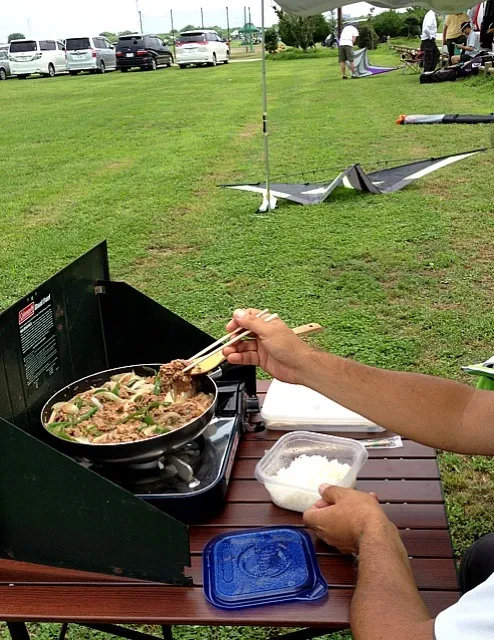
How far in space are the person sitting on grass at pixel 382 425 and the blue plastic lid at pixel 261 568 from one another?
0.19 feet

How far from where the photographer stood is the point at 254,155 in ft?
30.0

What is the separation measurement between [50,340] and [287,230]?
427 centimetres

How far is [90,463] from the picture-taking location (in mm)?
1472

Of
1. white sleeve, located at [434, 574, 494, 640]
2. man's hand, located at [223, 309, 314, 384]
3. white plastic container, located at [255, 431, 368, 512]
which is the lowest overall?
white plastic container, located at [255, 431, 368, 512]

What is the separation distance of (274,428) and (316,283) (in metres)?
3.02

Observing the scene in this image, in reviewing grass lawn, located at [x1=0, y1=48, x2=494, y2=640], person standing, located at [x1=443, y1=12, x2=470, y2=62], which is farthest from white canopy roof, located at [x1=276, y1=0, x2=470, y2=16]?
person standing, located at [x1=443, y1=12, x2=470, y2=62]

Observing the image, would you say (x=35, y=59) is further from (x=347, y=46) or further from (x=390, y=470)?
(x=390, y=470)

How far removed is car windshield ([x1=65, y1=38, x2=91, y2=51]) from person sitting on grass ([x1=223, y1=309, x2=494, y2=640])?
88.7 feet

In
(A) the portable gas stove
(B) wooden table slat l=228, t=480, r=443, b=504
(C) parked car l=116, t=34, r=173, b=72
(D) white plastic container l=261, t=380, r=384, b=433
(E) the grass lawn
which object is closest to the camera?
(A) the portable gas stove

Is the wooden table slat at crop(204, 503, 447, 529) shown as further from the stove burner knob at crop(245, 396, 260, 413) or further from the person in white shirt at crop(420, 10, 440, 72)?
the person in white shirt at crop(420, 10, 440, 72)

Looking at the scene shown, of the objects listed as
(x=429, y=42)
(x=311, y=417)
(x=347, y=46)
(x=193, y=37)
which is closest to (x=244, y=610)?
(x=311, y=417)

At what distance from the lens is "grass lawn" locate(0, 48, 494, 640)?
394 centimetres

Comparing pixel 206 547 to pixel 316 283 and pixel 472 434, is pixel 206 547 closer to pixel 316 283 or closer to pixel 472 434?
pixel 472 434

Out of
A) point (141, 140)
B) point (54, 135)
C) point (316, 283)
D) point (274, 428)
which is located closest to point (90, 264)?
point (274, 428)
